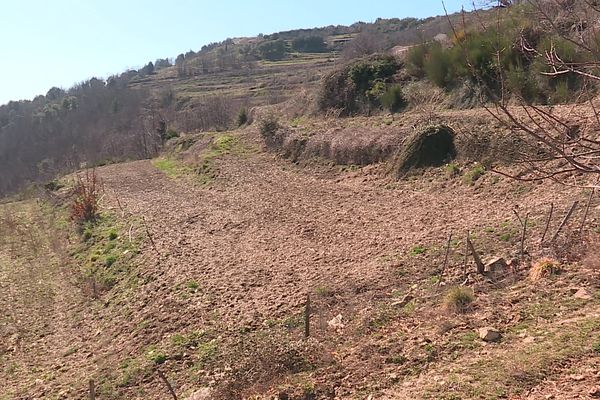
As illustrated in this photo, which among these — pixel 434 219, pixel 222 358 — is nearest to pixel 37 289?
pixel 222 358

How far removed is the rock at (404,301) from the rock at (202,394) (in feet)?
10.2

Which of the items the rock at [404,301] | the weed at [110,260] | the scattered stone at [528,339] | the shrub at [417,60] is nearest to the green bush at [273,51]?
the shrub at [417,60]

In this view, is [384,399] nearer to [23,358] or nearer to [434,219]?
[434,219]

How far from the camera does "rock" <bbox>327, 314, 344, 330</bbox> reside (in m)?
7.94

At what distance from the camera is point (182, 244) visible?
14.6 meters

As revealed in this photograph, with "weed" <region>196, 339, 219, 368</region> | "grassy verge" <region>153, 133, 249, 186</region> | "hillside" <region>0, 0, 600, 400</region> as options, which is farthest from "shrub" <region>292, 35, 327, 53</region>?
"weed" <region>196, 339, 219, 368</region>

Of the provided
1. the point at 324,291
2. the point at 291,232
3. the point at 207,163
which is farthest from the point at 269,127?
the point at 324,291

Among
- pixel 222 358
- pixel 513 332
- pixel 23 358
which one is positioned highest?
pixel 513 332

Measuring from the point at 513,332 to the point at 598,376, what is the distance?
1.31 metres

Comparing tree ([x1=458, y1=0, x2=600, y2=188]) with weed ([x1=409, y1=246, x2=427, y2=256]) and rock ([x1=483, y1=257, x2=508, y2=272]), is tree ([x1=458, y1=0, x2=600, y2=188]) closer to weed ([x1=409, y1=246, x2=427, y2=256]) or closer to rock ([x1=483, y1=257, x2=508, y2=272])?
rock ([x1=483, y1=257, x2=508, y2=272])

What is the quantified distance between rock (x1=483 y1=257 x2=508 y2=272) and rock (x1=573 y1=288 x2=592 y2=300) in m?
1.44

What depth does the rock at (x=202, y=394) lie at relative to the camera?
6.73 meters

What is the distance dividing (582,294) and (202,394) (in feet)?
16.9

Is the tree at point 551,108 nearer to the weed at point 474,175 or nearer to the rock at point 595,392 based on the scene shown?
the rock at point 595,392
